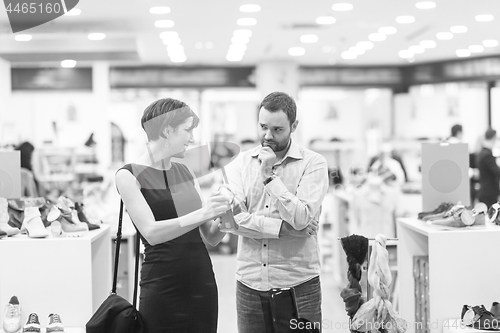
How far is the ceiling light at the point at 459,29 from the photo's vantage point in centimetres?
732

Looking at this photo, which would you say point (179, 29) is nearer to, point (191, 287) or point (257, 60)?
point (257, 60)

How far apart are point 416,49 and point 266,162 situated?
7750 millimetres

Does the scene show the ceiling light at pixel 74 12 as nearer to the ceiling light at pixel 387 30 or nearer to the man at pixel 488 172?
the ceiling light at pixel 387 30

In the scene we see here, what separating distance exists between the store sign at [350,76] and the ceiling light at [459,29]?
3.71 m

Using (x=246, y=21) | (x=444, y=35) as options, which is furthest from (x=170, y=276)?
(x=444, y=35)

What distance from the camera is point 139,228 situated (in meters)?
1.96

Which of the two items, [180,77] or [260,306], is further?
[180,77]

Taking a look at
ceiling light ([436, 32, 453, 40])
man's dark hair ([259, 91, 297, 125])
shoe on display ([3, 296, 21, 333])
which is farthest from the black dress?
ceiling light ([436, 32, 453, 40])

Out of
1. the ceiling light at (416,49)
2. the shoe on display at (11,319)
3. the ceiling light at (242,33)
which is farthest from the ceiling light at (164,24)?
the shoe on display at (11,319)

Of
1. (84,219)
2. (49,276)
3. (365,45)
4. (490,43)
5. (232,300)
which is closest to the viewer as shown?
(49,276)

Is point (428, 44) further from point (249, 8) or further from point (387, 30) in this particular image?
point (249, 8)

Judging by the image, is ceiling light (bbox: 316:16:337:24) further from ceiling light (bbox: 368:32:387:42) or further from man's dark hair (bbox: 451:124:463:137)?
man's dark hair (bbox: 451:124:463:137)

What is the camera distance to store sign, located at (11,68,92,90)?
352 inches

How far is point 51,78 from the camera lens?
9.30m
